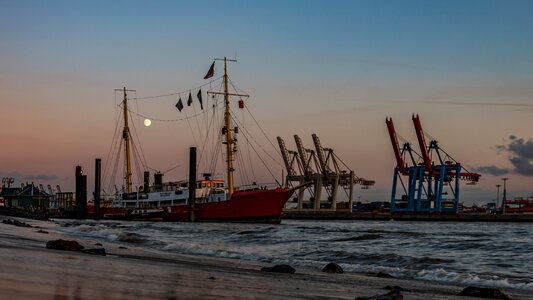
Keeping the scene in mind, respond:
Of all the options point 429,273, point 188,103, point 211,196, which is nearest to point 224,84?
point 188,103

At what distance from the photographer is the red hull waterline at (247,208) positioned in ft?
209

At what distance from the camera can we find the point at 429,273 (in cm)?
1719

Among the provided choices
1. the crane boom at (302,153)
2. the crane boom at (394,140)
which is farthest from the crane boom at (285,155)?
the crane boom at (394,140)

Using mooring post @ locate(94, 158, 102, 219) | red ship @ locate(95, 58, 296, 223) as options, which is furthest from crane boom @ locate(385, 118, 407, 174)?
mooring post @ locate(94, 158, 102, 219)

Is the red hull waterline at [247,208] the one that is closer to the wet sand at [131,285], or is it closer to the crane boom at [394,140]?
the crane boom at [394,140]

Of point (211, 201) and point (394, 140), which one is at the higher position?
point (394, 140)

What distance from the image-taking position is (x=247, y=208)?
63.7m

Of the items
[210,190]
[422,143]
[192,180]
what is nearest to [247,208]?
[192,180]

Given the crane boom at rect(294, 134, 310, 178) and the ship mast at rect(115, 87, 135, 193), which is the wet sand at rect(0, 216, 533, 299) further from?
the crane boom at rect(294, 134, 310, 178)

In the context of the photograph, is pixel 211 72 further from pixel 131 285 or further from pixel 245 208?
pixel 131 285

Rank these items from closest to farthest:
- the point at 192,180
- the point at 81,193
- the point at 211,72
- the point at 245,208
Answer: the point at 192,180 < the point at 245,208 < the point at 211,72 < the point at 81,193

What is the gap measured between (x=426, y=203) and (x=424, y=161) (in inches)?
394

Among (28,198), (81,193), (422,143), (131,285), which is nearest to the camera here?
(131,285)

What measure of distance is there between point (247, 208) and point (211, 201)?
5409 mm
